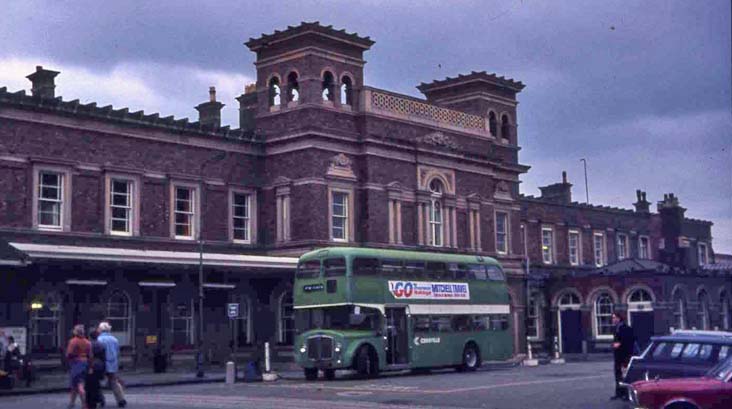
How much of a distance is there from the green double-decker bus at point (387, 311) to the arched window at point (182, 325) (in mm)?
7819

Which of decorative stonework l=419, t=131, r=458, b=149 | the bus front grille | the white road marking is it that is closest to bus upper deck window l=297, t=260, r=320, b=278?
the bus front grille

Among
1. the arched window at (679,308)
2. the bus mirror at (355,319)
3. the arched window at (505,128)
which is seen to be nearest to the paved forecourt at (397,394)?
the bus mirror at (355,319)

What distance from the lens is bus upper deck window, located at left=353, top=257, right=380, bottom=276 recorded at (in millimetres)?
32344

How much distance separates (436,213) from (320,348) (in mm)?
16742

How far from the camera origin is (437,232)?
47219 mm

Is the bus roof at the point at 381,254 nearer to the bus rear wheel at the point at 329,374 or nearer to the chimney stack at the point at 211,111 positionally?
the bus rear wheel at the point at 329,374

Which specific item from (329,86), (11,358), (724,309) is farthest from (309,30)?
(724,309)

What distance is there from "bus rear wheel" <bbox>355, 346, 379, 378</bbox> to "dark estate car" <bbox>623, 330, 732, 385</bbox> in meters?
13.4

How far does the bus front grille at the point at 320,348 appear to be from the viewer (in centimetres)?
3166

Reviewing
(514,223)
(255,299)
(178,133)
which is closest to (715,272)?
(514,223)

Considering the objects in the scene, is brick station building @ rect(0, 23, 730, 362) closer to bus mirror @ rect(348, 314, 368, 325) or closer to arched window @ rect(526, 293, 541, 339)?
arched window @ rect(526, 293, 541, 339)

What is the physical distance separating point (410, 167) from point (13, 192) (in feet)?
57.4

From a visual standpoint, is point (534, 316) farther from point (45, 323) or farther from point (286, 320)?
point (45, 323)

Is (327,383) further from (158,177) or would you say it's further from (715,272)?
(715,272)
